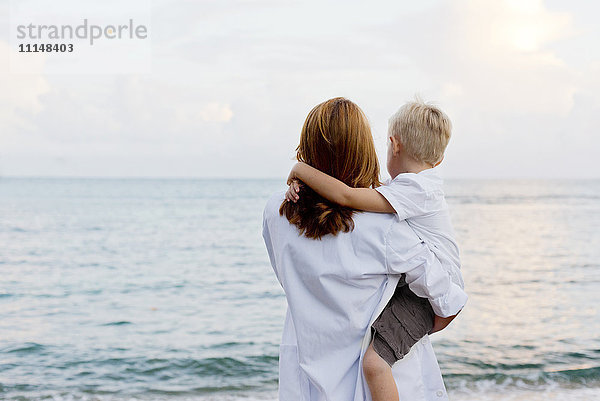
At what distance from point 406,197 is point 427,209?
99mm

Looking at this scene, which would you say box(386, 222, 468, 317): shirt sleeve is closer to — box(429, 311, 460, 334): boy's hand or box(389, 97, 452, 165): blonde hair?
box(429, 311, 460, 334): boy's hand

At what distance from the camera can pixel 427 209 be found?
1934mm

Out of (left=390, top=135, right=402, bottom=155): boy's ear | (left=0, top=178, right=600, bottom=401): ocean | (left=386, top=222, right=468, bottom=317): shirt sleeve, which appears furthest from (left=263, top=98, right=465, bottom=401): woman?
(left=0, top=178, right=600, bottom=401): ocean

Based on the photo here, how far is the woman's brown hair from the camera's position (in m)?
1.82

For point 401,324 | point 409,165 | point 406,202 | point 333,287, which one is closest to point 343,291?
point 333,287

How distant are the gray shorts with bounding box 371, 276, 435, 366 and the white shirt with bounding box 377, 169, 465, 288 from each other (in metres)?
0.15

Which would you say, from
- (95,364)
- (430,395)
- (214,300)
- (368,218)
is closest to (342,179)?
(368,218)

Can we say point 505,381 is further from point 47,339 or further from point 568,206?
point 568,206

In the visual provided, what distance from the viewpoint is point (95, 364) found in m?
6.17

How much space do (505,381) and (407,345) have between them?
3.86 meters

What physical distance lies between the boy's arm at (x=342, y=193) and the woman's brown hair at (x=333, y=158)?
0.11 ft

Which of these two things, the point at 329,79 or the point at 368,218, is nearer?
the point at 368,218

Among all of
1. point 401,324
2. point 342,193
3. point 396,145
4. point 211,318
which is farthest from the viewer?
point 211,318

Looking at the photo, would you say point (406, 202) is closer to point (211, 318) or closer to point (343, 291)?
point (343, 291)
